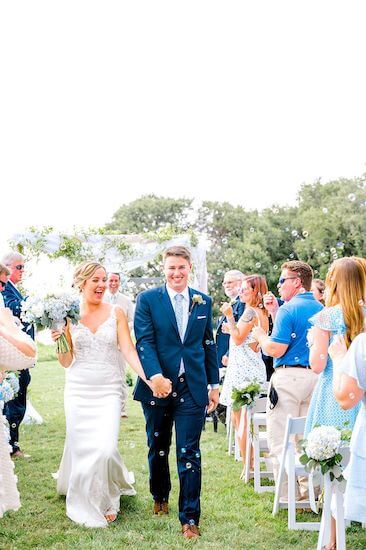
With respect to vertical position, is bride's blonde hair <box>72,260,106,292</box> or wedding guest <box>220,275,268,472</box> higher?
bride's blonde hair <box>72,260,106,292</box>

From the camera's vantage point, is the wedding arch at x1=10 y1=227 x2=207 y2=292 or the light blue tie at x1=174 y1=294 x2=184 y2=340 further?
the wedding arch at x1=10 y1=227 x2=207 y2=292

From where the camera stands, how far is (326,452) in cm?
422

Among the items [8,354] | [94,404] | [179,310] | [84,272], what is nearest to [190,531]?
[94,404]

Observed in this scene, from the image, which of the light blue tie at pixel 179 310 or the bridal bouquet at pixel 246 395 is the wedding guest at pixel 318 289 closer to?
the bridal bouquet at pixel 246 395

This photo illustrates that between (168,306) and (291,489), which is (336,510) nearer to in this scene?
(291,489)

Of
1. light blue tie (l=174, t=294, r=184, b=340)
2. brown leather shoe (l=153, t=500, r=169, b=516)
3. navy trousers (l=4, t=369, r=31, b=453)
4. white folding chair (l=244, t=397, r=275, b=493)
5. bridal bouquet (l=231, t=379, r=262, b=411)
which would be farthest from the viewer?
navy trousers (l=4, t=369, r=31, b=453)

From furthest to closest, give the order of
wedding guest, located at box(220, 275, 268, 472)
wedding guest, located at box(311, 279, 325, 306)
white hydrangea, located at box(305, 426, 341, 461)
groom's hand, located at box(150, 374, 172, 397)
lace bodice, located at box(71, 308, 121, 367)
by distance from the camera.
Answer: wedding guest, located at box(311, 279, 325, 306)
wedding guest, located at box(220, 275, 268, 472)
lace bodice, located at box(71, 308, 121, 367)
groom's hand, located at box(150, 374, 172, 397)
white hydrangea, located at box(305, 426, 341, 461)

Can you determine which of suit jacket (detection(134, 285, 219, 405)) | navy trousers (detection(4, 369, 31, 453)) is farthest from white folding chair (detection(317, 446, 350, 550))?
navy trousers (detection(4, 369, 31, 453))

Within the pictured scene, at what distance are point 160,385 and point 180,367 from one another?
27 cm

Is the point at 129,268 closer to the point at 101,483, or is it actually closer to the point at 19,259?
the point at 19,259

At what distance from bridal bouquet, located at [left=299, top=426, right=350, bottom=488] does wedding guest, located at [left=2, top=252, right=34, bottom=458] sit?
430 cm

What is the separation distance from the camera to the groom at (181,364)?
5.64 m

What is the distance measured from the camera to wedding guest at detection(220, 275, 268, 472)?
7738 millimetres

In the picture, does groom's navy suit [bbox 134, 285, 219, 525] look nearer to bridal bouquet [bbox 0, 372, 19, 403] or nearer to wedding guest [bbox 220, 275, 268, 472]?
bridal bouquet [bbox 0, 372, 19, 403]
